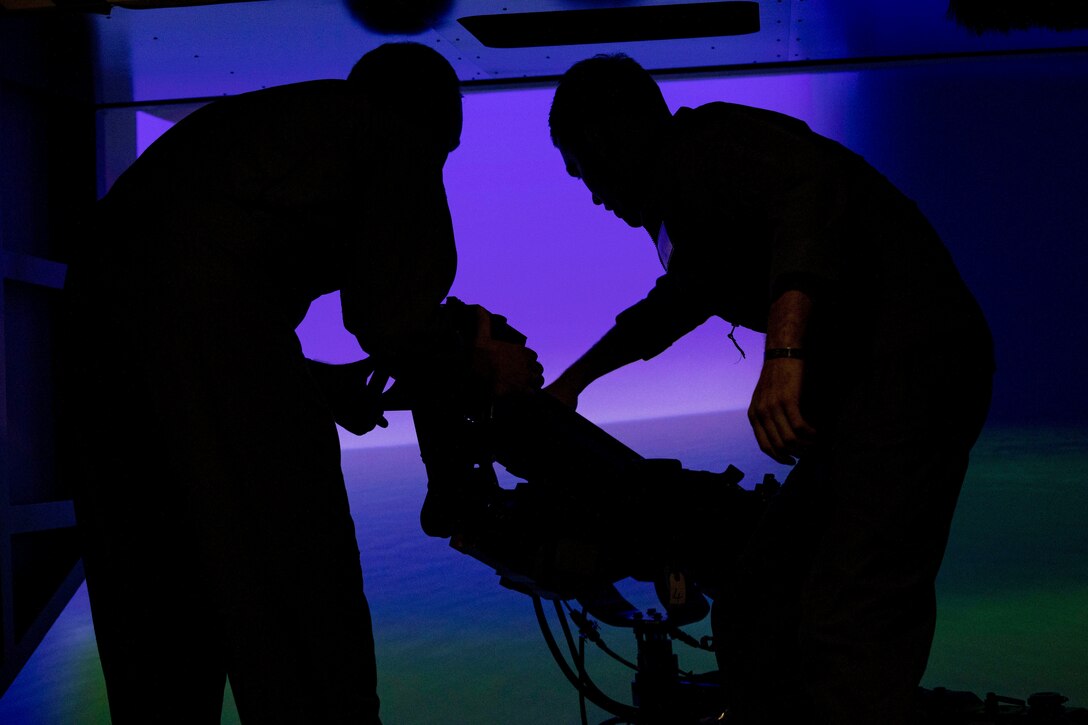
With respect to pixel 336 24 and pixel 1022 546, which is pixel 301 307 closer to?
pixel 336 24

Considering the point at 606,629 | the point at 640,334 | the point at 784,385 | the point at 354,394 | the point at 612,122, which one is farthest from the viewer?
the point at 606,629

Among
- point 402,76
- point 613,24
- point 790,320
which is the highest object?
point 613,24

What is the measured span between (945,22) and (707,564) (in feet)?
6.82

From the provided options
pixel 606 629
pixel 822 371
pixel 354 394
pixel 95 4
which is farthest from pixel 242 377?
pixel 606 629

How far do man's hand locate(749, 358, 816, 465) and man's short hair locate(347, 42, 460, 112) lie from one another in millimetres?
675

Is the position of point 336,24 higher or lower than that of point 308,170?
higher

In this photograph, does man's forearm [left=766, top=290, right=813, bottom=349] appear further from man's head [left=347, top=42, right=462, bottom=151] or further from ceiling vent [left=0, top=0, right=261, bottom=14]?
ceiling vent [left=0, top=0, right=261, bottom=14]

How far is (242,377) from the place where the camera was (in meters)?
1.30

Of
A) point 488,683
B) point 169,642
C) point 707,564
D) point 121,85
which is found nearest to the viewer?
point 169,642

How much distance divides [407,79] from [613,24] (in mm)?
1599

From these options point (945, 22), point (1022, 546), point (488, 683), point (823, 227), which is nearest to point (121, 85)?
point (488, 683)

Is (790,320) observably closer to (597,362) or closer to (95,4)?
(597,362)

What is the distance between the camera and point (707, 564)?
1.59 meters

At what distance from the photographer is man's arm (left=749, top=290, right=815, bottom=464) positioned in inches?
45.1
